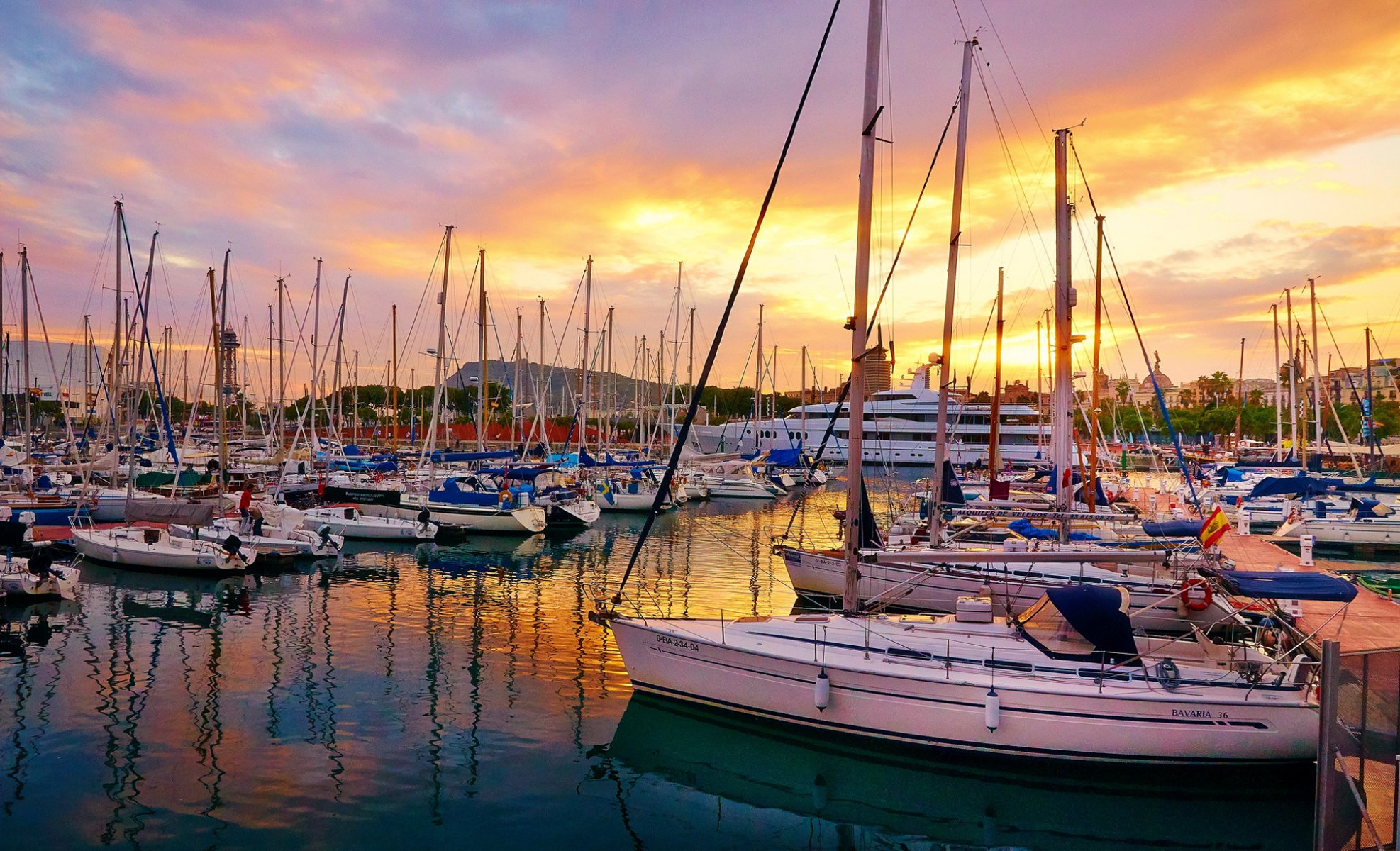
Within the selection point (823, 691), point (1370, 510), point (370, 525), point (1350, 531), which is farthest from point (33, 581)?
point (1370, 510)

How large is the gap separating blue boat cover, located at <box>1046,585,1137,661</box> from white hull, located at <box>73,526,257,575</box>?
23817 millimetres

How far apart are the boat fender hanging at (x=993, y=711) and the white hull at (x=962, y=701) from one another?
0.15ft

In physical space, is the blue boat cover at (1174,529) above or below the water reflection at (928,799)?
above

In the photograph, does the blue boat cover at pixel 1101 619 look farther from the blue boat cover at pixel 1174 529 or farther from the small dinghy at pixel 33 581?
the small dinghy at pixel 33 581

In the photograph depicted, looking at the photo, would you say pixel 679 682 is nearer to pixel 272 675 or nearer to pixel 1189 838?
pixel 1189 838

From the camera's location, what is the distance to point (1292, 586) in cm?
1220

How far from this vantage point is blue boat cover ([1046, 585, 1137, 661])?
39.0ft

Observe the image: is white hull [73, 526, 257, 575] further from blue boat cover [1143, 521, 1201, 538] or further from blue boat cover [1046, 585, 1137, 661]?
blue boat cover [1143, 521, 1201, 538]

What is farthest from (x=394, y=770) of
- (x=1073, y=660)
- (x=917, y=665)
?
(x=1073, y=660)

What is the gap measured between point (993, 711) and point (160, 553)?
81.8 ft

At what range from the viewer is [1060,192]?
20125 millimetres

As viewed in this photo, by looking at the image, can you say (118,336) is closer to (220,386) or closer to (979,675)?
(220,386)

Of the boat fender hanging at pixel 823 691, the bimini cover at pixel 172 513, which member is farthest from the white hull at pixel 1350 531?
the bimini cover at pixel 172 513

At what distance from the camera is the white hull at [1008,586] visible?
16.5 m
